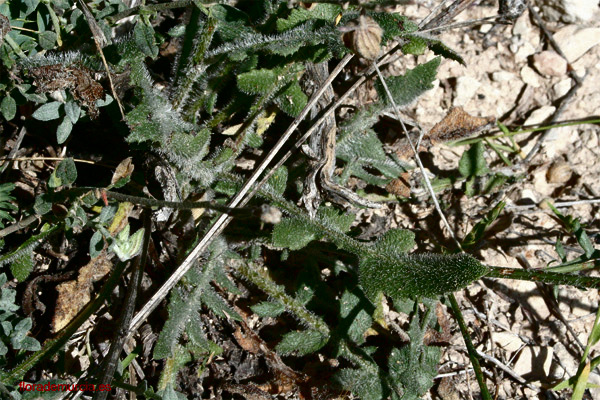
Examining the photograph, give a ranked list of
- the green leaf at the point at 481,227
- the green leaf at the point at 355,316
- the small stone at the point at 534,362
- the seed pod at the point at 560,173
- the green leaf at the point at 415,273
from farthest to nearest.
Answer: the seed pod at the point at 560,173
the small stone at the point at 534,362
the green leaf at the point at 481,227
the green leaf at the point at 355,316
the green leaf at the point at 415,273

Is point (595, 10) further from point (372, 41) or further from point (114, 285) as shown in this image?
point (114, 285)

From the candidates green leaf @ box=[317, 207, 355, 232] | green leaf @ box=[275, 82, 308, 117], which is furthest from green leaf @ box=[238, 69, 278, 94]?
green leaf @ box=[317, 207, 355, 232]

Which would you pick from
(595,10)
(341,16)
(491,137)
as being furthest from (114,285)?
(595,10)

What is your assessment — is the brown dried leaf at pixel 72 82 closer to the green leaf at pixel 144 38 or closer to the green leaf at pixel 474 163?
the green leaf at pixel 144 38

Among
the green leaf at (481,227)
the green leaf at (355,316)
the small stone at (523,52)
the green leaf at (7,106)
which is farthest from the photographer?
the small stone at (523,52)

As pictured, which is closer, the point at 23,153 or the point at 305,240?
the point at 305,240

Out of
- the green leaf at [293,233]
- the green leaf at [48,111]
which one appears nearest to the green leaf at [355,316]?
the green leaf at [293,233]
